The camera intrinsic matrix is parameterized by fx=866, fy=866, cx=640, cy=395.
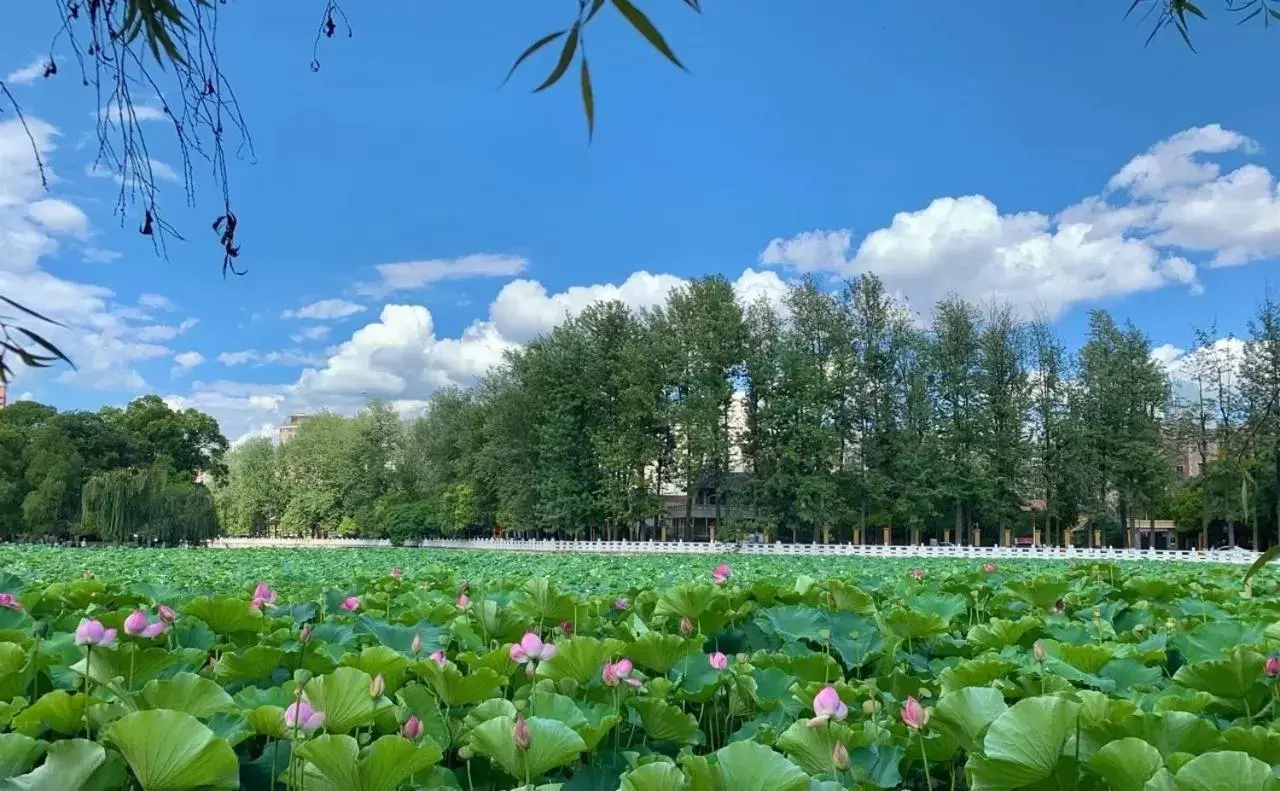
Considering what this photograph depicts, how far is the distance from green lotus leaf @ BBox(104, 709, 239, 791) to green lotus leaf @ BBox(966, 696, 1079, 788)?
100cm

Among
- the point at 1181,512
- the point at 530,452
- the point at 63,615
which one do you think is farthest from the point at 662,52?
the point at 1181,512

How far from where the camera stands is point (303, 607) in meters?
2.74

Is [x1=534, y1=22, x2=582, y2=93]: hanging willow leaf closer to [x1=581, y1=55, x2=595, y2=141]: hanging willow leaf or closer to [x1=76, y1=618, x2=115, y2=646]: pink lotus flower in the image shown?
[x1=581, y1=55, x2=595, y2=141]: hanging willow leaf

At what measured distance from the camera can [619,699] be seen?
1.59 metres

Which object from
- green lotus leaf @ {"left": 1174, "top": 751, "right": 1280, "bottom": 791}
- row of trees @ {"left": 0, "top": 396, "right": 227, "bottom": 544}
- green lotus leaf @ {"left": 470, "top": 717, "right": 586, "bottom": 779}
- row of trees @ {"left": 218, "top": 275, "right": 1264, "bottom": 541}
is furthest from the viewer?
row of trees @ {"left": 0, "top": 396, "right": 227, "bottom": 544}

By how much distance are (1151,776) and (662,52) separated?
108cm

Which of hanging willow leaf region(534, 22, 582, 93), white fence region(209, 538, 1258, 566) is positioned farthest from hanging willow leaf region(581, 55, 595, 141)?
white fence region(209, 538, 1258, 566)

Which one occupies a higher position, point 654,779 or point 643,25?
point 643,25

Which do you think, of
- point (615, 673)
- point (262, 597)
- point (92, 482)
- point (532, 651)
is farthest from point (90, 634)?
point (92, 482)

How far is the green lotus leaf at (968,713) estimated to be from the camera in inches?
52.7

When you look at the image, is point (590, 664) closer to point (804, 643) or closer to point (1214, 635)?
point (804, 643)

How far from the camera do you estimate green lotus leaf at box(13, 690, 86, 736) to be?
56.5 inches

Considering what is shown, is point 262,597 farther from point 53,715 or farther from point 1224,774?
point 1224,774

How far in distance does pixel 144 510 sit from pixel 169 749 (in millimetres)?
43977
